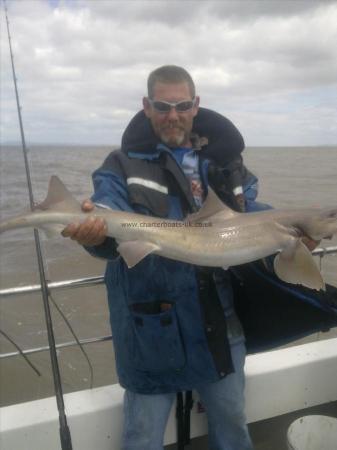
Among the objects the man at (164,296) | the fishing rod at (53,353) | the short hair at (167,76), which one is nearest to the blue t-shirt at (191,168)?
the man at (164,296)

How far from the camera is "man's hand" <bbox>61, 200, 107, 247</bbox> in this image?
7.54ft

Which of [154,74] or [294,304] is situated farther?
[294,304]

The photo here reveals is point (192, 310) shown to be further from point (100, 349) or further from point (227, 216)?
point (100, 349)

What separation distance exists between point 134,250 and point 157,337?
1.72ft

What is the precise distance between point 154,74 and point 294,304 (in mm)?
1834

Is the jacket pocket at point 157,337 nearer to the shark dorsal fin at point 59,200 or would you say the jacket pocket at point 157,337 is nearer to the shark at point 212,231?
the shark at point 212,231

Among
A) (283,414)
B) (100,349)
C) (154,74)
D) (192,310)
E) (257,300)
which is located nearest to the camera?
(192,310)

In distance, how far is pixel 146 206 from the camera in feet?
8.23

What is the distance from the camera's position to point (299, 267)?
2.51 meters

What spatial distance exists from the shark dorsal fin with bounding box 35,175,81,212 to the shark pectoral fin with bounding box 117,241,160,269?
0.36m

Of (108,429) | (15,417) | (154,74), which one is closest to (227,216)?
(154,74)

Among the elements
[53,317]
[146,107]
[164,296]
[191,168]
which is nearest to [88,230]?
[164,296]

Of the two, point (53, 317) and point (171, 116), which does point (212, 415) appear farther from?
point (53, 317)

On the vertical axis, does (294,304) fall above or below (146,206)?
below
